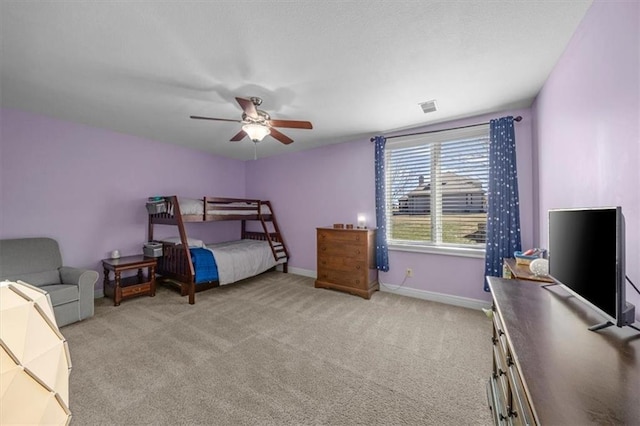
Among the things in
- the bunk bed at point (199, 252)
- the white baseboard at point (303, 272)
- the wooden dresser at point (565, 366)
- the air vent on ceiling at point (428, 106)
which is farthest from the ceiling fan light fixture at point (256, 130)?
the white baseboard at point (303, 272)

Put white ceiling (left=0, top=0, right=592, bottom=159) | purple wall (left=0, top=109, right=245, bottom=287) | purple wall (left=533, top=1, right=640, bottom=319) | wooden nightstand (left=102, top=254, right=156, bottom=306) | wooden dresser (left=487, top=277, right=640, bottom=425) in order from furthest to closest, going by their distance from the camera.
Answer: wooden nightstand (left=102, top=254, right=156, bottom=306), purple wall (left=0, top=109, right=245, bottom=287), white ceiling (left=0, top=0, right=592, bottom=159), purple wall (left=533, top=1, right=640, bottom=319), wooden dresser (left=487, top=277, right=640, bottom=425)

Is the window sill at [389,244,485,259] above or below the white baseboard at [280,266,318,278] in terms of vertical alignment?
above

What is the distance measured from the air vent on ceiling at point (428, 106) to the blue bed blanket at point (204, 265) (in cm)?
334

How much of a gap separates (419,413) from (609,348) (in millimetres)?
1084

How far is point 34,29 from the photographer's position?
5.32 ft

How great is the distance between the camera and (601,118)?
1.40 m

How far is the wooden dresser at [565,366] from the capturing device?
0.63 metres

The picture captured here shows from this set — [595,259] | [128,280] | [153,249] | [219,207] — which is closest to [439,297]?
[595,259]

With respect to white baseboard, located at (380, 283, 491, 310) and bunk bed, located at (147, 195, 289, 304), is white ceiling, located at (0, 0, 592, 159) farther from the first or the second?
white baseboard, located at (380, 283, 491, 310)

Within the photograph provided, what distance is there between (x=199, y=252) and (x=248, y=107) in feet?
7.76

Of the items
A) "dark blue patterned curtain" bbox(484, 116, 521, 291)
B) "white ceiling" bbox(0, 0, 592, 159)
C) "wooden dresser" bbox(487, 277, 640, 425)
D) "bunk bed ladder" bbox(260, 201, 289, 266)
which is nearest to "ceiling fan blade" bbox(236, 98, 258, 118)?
"white ceiling" bbox(0, 0, 592, 159)

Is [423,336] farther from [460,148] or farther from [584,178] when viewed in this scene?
[460,148]

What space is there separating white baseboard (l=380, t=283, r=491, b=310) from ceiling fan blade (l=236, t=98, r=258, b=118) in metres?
2.88

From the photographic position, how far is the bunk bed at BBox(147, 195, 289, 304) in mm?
3504
